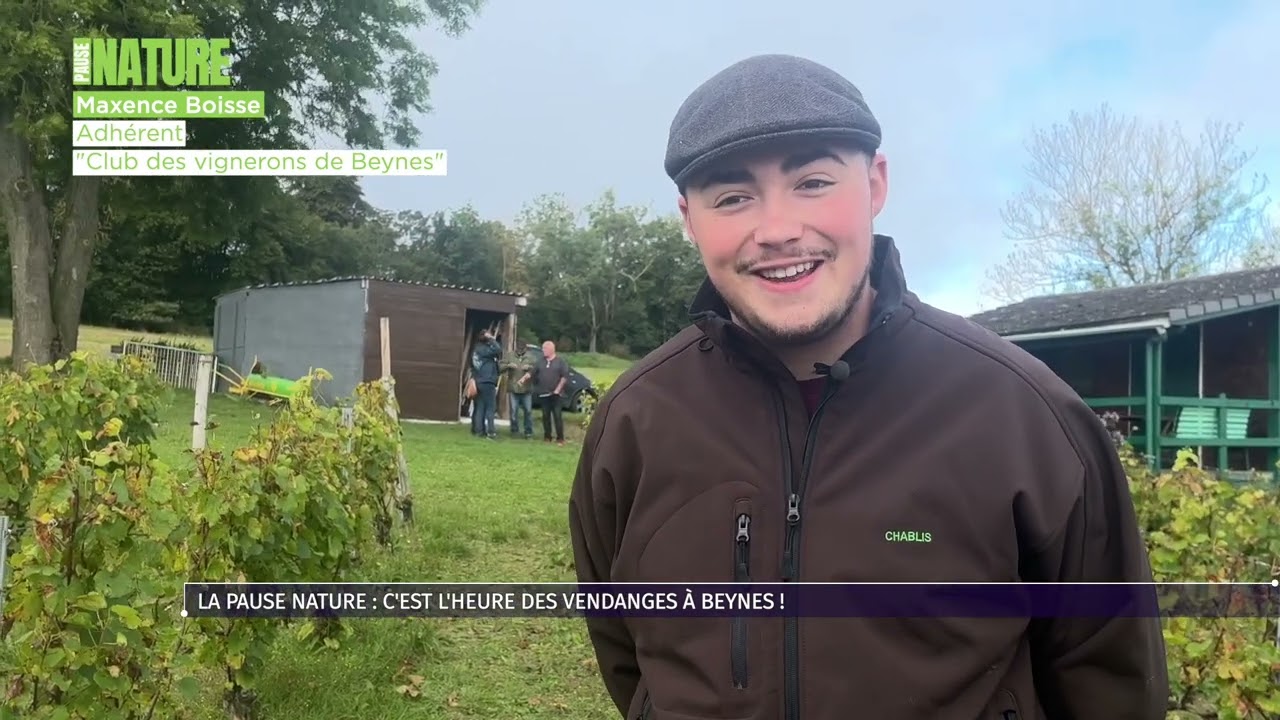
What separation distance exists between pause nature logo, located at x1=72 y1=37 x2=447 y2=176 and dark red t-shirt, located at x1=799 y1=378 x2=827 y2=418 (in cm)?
1064

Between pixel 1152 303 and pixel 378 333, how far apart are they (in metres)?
12.3

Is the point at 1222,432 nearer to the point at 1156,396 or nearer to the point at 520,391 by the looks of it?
the point at 1156,396

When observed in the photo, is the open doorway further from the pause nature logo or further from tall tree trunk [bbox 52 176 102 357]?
tall tree trunk [bbox 52 176 102 357]

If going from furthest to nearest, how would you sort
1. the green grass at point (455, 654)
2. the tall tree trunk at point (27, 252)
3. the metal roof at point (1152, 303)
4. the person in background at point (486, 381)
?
1. the tall tree trunk at point (27, 252)
2. the person in background at point (486, 381)
3. the metal roof at point (1152, 303)
4. the green grass at point (455, 654)

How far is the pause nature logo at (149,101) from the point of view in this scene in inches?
540

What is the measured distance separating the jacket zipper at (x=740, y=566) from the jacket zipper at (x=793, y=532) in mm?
58

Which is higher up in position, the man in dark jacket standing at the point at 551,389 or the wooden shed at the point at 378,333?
the wooden shed at the point at 378,333

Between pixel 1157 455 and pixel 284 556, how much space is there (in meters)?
10.7

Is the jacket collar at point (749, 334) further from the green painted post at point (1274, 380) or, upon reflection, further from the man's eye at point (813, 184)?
the green painted post at point (1274, 380)

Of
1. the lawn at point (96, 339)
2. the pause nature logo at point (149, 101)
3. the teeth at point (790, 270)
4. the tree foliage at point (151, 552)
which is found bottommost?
the tree foliage at point (151, 552)

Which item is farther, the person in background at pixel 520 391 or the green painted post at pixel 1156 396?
the person in background at pixel 520 391

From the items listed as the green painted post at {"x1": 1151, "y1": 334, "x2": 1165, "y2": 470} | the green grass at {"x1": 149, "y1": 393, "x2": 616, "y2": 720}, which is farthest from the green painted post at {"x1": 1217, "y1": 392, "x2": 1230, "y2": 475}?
the green grass at {"x1": 149, "y1": 393, "x2": 616, "y2": 720}

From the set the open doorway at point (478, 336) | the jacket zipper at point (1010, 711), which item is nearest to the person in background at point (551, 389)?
the open doorway at point (478, 336)

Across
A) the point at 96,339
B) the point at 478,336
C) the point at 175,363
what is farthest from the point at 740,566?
the point at 96,339
